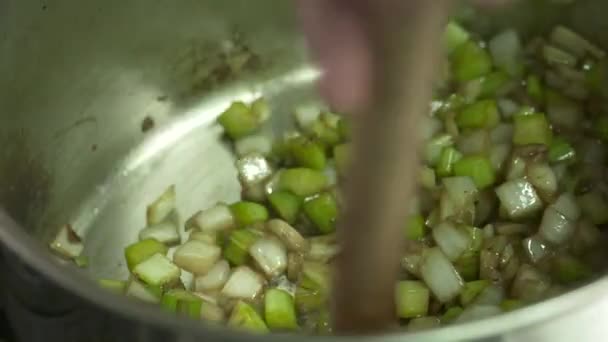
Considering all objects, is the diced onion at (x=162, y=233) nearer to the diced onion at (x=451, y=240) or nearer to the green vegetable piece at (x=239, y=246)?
the green vegetable piece at (x=239, y=246)

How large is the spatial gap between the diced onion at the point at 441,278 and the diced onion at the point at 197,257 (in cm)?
23

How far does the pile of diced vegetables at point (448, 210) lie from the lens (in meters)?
0.94

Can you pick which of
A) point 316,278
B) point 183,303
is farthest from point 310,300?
point 183,303

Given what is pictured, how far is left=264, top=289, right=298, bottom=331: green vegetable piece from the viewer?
3.05 feet

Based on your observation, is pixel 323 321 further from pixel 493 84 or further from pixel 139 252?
pixel 493 84

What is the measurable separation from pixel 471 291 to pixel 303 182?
0.25 meters

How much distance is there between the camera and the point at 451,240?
973 millimetres

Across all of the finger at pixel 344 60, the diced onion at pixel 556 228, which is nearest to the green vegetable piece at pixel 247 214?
the diced onion at pixel 556 228

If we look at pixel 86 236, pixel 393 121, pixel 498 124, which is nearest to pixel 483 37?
pixel 498 124

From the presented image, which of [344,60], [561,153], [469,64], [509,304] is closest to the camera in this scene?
[344,60]

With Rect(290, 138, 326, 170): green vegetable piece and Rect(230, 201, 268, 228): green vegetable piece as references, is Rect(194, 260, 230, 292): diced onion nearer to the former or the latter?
Rect(230, 201, 268, 228): green vegetable piece

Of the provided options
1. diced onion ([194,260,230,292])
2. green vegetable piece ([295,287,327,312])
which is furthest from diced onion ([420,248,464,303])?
diced onion ([194,260,230,292])

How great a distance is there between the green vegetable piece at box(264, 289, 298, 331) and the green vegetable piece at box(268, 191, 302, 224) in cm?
13

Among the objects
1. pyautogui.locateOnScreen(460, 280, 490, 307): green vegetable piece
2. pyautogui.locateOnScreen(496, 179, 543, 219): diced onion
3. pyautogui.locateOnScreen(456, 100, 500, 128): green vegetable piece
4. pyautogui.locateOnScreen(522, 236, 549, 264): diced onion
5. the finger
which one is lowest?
pyautogui.locateOnScreen(460, 280, 490, 307): green vegetable piece
